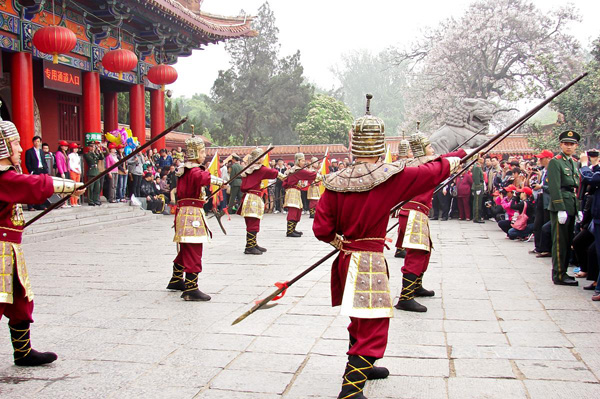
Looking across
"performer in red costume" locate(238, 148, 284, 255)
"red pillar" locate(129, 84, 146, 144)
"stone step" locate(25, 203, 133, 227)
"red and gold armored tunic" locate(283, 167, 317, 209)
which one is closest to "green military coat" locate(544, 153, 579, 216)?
"performer in red costume" locate(238, 148, 284, 255)

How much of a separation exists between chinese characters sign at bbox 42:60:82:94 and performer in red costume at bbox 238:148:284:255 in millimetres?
6629

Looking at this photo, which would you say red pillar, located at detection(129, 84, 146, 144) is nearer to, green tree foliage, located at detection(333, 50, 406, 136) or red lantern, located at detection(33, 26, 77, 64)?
red lantern, located at detection(33, 26, 77, 64)

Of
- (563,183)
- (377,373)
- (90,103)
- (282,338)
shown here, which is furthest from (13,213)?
(90,103)

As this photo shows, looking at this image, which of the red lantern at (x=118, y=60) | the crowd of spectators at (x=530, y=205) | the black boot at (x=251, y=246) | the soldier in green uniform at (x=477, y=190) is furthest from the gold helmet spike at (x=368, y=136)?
the red lantern at (x=118, y=60)

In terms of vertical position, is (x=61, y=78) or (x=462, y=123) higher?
(x=61, y=78)

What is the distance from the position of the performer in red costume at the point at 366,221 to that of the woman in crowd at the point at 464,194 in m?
11.8

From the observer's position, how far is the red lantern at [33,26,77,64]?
11820mm

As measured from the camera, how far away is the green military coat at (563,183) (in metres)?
6.59

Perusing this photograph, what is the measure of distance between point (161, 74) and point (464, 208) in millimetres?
9216

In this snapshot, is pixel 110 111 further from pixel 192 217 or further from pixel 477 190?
pixel 192 217

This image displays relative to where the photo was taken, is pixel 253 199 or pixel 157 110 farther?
pixel 157 110

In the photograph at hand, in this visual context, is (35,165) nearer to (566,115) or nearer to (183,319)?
(183,319)

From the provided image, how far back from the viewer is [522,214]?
35.9ft

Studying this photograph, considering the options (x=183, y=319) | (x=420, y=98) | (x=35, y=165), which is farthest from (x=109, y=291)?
(x=420, y=98)
